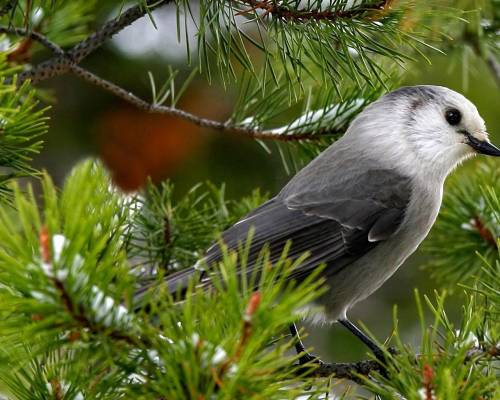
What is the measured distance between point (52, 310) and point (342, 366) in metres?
0.95

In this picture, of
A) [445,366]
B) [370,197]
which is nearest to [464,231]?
[370,197]

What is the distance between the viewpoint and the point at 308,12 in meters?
1.83

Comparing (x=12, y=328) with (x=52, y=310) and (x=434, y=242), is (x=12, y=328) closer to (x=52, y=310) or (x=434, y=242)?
(x=52, y=310)

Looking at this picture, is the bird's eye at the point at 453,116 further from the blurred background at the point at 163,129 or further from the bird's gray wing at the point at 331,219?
the blurred background at the point at 163,129

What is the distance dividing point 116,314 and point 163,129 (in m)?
2.99

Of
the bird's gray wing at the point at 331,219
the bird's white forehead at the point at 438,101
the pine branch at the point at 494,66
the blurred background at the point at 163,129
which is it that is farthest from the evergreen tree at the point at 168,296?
the blurred background at the point at 163,129

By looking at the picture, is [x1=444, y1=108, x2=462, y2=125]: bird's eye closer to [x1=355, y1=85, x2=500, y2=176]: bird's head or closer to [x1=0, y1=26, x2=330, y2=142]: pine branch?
[x1=355, y1=85, x2=500, y2=176]: bird's head

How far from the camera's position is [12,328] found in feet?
4.07

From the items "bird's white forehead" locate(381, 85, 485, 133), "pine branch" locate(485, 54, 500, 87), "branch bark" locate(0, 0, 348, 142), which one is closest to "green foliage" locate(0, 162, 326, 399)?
"branch bark" locate(0, 0, 348, 142)

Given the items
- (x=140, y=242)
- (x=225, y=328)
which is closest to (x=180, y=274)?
(x=140, y=242)

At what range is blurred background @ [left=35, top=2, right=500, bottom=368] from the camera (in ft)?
13.3

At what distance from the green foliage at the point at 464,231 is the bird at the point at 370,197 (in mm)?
58

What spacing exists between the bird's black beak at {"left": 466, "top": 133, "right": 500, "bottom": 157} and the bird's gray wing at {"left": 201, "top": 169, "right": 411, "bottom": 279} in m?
0.25

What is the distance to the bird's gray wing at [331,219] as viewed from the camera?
94.8 inches
